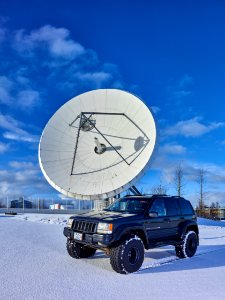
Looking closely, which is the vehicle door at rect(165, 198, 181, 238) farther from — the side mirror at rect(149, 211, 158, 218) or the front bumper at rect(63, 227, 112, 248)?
the front bumper at rect(63, 227, 112, 248)

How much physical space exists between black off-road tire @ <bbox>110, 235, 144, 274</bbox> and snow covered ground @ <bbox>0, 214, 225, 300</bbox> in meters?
0.18

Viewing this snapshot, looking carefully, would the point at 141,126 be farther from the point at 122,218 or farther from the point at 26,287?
the point at 26,287

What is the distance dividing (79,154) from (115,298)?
50.5ft

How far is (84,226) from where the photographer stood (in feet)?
28.8

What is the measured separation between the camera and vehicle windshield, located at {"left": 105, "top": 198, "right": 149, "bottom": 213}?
959cm

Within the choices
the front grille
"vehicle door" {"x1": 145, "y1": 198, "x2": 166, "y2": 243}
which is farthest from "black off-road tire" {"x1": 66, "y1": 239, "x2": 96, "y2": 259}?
"vehicle door" {"x1": 145, "y1": 198, "x2": 166, "y2": 243}

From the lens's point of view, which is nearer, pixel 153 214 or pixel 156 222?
pixel 153 214

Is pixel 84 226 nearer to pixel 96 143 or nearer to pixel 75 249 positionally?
pixel 75 249

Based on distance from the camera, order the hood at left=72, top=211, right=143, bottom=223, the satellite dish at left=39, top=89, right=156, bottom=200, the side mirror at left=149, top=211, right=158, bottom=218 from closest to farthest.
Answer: the hood at left=72, top=211, right=143, bottom=223, the side mirror at left=149, top=211, right=158, bottom=218, the satellite dish at left=39, top=89, right=156, bottom=200

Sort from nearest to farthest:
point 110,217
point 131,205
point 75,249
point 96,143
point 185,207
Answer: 1. point 110,217
2. point 75,249
3. point 131,205
4. point 185,207
5. point 96,143

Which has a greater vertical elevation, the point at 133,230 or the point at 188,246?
the point at 133,230

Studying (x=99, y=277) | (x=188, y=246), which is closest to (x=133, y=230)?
(x=99, y=277)

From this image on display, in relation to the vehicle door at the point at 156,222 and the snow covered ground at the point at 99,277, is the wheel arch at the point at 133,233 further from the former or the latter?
the snow covered ground at the point at 99,277

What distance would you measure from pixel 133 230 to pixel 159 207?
5.44ft
